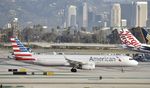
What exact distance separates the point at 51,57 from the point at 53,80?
18.3 m

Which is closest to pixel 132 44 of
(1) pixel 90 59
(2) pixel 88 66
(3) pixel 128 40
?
(3) pixel 128 40

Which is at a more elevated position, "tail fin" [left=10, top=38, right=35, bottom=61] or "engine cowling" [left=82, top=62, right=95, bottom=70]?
"tail fin" [left=10, top=38, right=35, bottom=61]

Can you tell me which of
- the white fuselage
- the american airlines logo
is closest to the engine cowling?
the white fuselage

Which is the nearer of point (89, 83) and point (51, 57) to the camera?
point (89, 83)

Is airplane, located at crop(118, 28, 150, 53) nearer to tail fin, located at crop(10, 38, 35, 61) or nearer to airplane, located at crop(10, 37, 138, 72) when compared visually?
airplane, located at crop(10, 37, 138, 72)

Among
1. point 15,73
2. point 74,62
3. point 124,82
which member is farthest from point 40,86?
point 74,62

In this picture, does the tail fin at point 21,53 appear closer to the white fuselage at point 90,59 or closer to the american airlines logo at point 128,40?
the white fuselage at point 90,59

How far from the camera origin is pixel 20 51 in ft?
253

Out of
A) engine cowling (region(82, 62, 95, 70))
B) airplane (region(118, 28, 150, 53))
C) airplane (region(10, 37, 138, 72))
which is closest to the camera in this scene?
engine cowling (region(82, 62, 95, 70))

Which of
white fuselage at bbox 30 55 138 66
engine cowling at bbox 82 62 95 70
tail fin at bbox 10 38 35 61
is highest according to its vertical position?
tail fin at bbox 10 38 35 61

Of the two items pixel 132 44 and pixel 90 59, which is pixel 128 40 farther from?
pixel 90 59

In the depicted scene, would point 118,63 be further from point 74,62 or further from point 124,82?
point 124,82

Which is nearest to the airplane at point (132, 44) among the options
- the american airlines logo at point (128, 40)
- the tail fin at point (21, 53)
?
the american airlines logo at point (128, 40)

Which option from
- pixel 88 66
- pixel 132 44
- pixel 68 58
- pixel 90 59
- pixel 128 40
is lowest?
pixel 88 66
